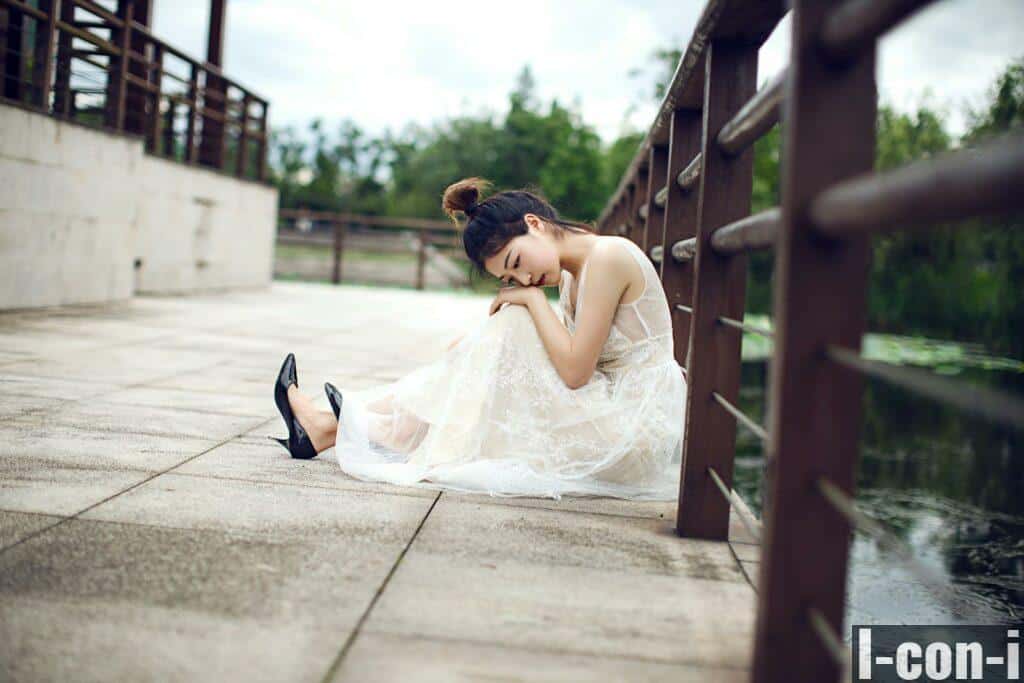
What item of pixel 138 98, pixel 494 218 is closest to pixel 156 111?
pixel 138 98

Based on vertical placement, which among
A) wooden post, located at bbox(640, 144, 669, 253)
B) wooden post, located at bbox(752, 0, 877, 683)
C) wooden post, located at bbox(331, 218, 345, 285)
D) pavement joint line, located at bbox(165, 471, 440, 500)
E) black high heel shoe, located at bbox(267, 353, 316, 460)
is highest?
wooden post, located at bbox(331, 218, 345, 285)

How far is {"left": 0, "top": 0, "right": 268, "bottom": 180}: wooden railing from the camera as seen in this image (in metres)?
6.45

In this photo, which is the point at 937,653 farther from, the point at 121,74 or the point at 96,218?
the point at 121,74

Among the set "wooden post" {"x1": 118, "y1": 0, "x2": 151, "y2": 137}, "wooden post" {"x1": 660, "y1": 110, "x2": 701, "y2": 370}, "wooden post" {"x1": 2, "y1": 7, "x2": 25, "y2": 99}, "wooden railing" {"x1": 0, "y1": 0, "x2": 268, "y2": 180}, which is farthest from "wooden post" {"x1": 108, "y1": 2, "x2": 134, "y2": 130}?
"wooden post" {"x1": 660, "y1": 110, "x2": 701, "y2": 370}

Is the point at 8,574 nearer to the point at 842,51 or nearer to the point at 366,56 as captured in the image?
the point at 842,51

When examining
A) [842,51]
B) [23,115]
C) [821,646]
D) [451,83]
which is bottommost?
[821,646]

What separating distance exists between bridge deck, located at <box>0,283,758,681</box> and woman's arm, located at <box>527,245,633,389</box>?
350 mm

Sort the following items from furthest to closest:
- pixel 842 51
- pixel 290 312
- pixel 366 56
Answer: pixel 366 56 → pixel 290 312 → pixel 842 51

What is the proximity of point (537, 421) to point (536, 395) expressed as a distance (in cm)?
7

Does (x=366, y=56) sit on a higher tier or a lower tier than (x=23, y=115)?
higher

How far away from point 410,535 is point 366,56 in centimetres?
7732

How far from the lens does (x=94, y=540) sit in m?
1.62

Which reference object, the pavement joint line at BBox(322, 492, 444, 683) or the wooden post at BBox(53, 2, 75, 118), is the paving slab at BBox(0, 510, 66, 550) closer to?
the pavement joint line at BBox(322, 492, 444, 683)

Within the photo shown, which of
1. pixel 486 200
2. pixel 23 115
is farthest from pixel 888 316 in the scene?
pixel 486 200
